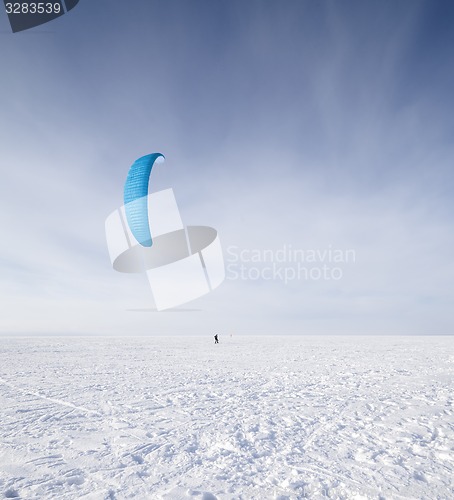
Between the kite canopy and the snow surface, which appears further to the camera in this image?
the kite canopy

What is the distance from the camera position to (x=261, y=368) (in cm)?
1324

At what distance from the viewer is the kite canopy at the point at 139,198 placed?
54.9 ft

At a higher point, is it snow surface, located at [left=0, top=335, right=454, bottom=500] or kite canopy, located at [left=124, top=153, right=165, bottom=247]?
kite canopy, located at [left=124, top=153, right=165, bottom=247]

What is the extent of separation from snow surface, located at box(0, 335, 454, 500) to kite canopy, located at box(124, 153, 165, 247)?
28.1 feet

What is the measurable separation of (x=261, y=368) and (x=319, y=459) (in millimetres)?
9057

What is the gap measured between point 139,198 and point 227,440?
46.4ft

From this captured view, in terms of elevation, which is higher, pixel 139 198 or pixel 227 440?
pixel 139 198

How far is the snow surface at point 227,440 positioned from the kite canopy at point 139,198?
338 inches

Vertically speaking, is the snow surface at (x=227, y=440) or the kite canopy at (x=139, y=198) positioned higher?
the kite canopy at (x=139, y=198)

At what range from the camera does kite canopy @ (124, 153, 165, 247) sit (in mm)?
16719

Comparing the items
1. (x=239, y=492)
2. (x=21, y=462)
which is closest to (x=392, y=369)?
(x=239, y=492)

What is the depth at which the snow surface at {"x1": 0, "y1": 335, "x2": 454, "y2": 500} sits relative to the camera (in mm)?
3721

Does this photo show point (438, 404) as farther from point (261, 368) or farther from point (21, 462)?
point (21, 462)

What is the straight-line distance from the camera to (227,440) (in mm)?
5113
